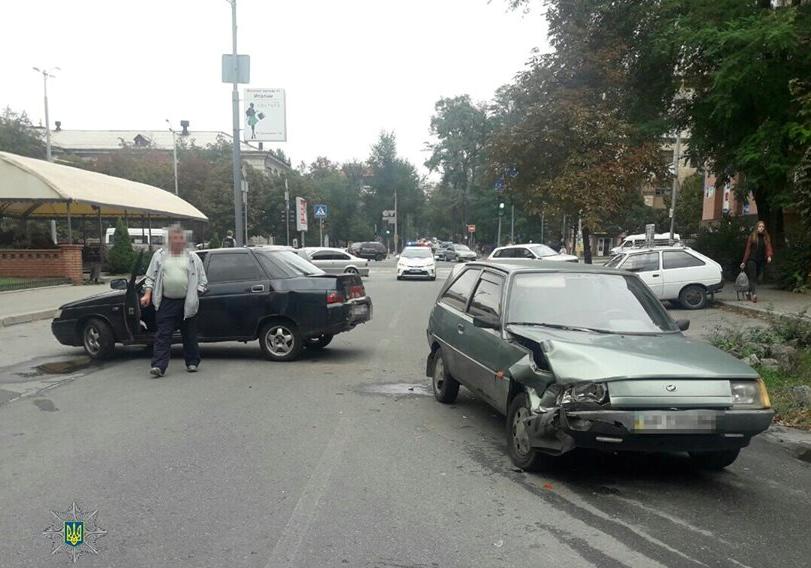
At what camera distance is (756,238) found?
16.1 meters

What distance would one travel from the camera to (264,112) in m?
21.8

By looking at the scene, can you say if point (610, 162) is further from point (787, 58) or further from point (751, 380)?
point (751, 380)

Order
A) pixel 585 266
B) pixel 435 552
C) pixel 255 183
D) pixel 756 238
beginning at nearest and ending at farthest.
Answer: pixel 435 552, pixel 585 266, pixel 756 238, pixel 255 183

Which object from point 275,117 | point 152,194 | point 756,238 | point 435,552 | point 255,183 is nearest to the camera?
point 435,552

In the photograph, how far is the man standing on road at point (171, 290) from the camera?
8.06 meters

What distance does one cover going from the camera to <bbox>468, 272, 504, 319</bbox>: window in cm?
589

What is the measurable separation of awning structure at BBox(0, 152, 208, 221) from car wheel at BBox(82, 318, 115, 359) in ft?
46.0

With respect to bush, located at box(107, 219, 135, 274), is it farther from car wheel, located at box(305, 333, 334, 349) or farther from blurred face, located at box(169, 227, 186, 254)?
blurred face, located at box(169, 227, 186, 254)

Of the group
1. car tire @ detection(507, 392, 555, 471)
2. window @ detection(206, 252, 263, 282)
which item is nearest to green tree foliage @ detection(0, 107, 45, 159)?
window @ detection(206, 252, 263, 282)

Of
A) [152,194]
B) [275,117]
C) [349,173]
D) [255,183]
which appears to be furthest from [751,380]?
[349,173]

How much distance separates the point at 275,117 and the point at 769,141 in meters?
14.5

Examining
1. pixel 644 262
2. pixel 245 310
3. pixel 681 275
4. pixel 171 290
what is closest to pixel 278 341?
pixel 245 310

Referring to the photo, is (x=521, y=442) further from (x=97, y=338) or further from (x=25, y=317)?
(x=25, y=317)

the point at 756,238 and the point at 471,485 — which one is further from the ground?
the point at 756,238
